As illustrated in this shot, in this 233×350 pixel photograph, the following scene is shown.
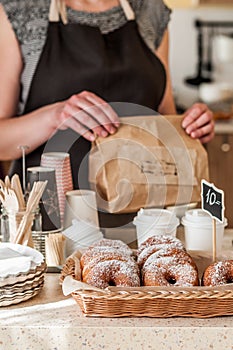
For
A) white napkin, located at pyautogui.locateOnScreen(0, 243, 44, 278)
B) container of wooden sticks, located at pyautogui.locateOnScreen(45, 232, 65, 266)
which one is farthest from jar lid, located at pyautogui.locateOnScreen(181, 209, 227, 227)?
white napkin, located at pyautogui.locateOnScreen(0, 243, 44, 278)

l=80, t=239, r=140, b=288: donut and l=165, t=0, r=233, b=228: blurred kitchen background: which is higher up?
l=80, t=239, r=140, b=288: donut

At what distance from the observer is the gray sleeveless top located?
208 cm

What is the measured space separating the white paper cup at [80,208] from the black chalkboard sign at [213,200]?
1.09 ft

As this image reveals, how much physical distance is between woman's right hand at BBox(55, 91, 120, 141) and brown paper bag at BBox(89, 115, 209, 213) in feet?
0.07

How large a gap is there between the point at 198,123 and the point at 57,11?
1.79ft

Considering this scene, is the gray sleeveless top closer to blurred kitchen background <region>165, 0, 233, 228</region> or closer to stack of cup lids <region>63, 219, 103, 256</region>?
stack of cup lids <region>63, 219, 103, 256</region>

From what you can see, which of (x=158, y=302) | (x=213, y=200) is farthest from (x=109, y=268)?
(x=213, y=200)

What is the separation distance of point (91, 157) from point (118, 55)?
51 centimetres

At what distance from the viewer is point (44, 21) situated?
2146 mm

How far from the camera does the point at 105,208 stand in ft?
6.01

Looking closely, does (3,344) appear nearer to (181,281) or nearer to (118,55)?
(181,281)

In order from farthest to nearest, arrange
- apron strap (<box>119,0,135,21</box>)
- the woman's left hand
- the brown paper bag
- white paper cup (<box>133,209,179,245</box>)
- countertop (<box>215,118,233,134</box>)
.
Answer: countertop (<box>215,118,233,134</box>) < apron strap (<box>119,0,135,21</box>) < the woman's left hand < the brown paper bag < white paper cup (<box>133,209,179,245</box>)

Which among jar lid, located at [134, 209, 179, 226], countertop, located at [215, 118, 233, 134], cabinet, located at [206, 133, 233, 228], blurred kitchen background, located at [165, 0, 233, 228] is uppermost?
jar lid, located at [134, 209, 179, 226]

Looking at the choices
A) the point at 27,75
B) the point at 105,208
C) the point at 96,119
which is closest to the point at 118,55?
the point at 27,75
